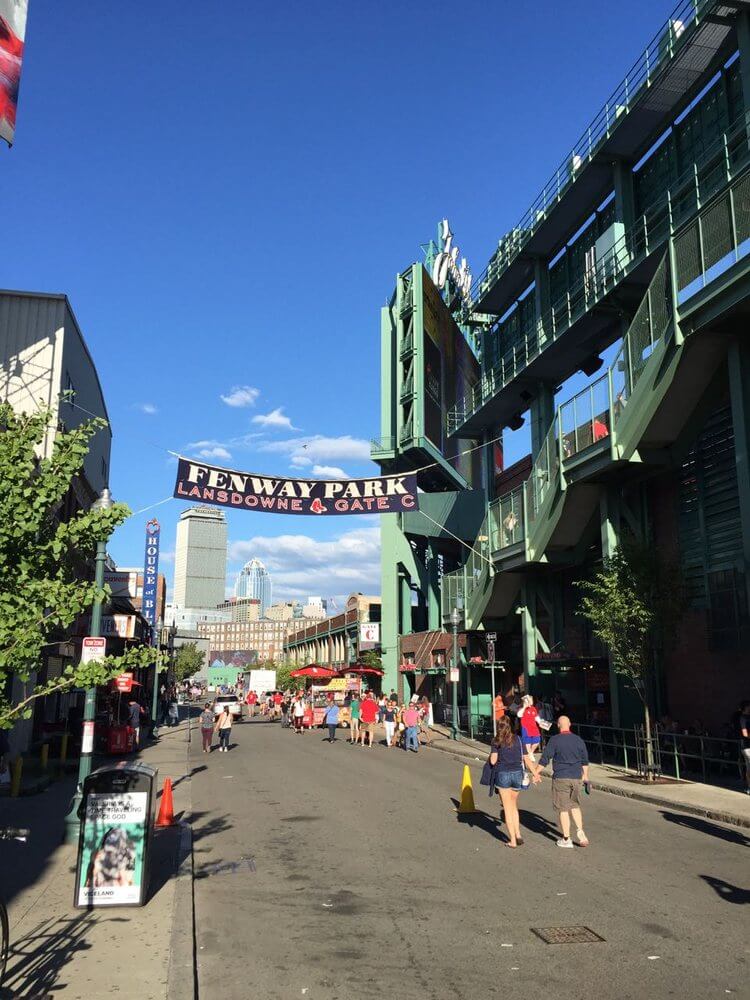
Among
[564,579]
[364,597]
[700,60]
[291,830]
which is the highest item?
[700,60]

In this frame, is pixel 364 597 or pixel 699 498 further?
pixel 364 597

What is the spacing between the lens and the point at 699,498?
64.7 ft

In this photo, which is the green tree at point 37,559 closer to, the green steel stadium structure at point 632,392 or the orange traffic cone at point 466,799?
the orange traffic cone at point 466,799

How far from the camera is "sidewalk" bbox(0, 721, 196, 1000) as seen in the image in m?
5.74

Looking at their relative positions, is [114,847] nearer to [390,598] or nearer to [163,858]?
[163,858]

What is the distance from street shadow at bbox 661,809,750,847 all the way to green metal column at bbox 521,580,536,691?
1226 cm

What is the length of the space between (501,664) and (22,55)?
74.1ft

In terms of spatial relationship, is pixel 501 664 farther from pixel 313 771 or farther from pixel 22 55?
pixel 22 55

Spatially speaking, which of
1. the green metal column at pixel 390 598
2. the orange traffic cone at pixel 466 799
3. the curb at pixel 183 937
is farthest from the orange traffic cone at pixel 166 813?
the green metal column at pixel 390 598

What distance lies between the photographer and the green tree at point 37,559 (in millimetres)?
7109

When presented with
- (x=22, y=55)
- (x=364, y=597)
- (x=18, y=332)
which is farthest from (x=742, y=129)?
(x=364, y=597)

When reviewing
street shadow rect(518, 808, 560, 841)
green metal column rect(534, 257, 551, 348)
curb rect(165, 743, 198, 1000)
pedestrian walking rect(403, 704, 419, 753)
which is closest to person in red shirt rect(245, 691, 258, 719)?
pedestrian walking rect(403, 704, 419, 753)

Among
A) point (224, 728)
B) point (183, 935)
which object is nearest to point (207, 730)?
point (224, 728)

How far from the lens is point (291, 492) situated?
20453 millimetres
